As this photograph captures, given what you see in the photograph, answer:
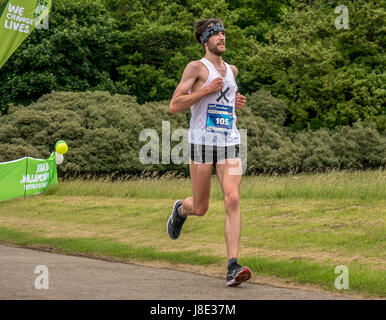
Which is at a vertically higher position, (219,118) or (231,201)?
(219,118)

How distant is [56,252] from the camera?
400 inches

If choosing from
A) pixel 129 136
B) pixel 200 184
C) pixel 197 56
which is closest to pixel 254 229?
pixel 200 184

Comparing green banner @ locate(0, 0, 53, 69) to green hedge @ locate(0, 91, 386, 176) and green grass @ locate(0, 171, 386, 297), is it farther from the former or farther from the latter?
green hedge @ locate(0, 91, 386, 176)

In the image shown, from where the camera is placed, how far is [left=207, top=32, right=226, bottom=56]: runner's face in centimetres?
690

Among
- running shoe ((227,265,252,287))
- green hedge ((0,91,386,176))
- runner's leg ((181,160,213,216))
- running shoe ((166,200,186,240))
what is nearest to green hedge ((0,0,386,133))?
green hedge ((0,91,386,176))

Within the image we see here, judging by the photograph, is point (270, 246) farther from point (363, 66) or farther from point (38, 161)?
point (363, 66)

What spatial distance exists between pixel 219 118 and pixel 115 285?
1.81 m

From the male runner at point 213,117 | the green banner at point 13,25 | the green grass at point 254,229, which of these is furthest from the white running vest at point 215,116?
the green banner at point 13,25

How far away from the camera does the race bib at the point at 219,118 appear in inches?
269

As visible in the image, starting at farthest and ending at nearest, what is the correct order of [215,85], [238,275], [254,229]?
1. [254,229]
2. [215,85]
3. [238,275]

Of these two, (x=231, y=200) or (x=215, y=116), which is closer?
(x=231, y=200)

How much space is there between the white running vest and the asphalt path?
1361 millimetres

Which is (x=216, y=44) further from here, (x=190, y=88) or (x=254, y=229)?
(x=254, y=229)

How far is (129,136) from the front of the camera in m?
31.0
